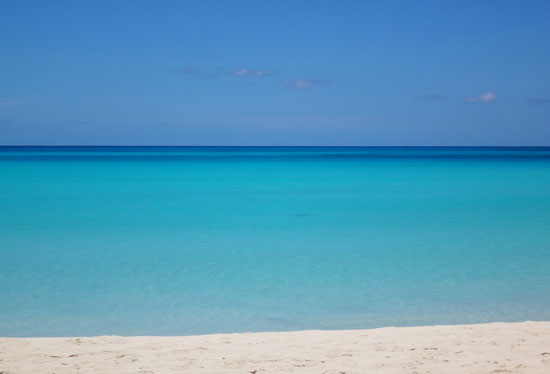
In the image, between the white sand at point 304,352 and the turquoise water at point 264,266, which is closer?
the white sand at point 304,352

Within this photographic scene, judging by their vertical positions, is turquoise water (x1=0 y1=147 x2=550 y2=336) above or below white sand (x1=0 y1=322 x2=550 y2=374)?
below

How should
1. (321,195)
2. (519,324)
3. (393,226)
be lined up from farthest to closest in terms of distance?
(321,195)
(393,226)
(519,324)

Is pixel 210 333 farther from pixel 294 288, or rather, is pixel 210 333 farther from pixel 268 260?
pixel 268 260

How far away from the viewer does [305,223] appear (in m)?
10.7

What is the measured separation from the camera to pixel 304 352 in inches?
133

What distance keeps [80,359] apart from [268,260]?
13.5 feet

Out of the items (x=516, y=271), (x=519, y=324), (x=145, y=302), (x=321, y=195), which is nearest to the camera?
(x=519, y=324)

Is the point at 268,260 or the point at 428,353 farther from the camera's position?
the point at 268,260

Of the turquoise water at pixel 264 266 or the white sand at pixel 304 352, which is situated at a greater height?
the white sand at pixel 304 352

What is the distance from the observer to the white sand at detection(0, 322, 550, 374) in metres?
3.04

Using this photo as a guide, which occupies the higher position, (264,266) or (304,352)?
(304,352)

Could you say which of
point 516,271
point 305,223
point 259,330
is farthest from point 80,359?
point 305,223

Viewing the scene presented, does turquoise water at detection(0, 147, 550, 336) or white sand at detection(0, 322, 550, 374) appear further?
turquoise water at detection(0, 147, 550, 336)

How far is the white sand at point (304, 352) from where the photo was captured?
3035 mm
